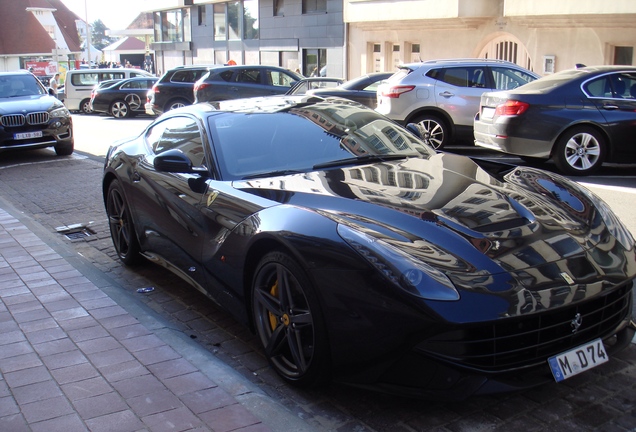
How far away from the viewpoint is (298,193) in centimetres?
412

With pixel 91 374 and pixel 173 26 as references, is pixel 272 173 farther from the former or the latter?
pixel 173 26

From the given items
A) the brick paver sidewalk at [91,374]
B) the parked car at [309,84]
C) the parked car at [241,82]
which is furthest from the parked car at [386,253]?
the parked car at [241,82]

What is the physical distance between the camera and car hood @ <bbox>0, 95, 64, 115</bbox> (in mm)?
13102

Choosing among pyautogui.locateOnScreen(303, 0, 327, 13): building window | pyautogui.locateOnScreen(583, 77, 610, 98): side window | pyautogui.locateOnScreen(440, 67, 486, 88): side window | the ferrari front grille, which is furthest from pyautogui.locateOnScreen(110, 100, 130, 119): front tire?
the ferrari front grille

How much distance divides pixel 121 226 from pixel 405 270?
3.66m

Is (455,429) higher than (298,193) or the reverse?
the reverse

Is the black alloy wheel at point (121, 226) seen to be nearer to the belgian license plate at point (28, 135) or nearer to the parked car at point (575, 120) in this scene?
the parked car at point (575, 120)

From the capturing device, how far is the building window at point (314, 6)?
99.3 ft

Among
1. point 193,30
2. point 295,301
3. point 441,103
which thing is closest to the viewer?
point 295,301

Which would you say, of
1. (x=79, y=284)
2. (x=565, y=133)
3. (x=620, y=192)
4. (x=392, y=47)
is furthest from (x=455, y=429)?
(x=392, y=47)

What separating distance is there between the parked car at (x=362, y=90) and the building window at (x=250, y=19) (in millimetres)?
22197

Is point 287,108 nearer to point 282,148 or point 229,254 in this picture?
point 282,148

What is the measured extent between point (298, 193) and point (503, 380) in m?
1.57

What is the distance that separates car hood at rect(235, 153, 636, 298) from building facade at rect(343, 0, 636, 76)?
14705 millimetres
